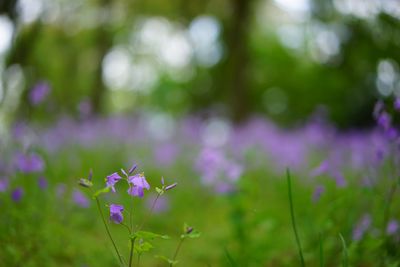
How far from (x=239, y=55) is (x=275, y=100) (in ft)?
22.5

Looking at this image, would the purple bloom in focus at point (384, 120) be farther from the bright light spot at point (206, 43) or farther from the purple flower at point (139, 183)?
the bright light spot at point (206, 43)

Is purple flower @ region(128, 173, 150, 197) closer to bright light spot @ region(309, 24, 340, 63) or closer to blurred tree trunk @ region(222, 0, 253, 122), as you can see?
blurred tree trunk @ region(222, 0, 253, 122)

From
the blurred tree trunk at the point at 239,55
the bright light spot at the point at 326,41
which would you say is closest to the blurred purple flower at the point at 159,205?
the blurred tree trunk at the point at 239,55

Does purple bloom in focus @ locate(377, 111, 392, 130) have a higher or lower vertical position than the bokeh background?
higher

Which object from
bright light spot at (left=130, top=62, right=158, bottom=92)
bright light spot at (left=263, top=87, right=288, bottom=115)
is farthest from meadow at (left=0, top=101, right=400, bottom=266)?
bright light spot at (left=130, top=62, right=158, bottom=92)

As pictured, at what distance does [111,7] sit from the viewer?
36.1 feet

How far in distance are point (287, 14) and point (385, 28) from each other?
11.8 meters

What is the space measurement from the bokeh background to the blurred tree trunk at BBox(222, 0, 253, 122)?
0.08 ft

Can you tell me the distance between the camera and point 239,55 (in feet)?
27.8

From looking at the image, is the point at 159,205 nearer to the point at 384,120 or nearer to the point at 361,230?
the point at 361,230

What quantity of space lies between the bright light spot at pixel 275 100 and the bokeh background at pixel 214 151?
81cm

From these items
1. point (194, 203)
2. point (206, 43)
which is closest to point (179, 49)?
point (206, 43)

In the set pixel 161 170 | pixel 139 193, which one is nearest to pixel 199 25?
pixel 161 170

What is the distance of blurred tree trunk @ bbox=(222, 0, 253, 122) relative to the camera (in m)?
8.50
